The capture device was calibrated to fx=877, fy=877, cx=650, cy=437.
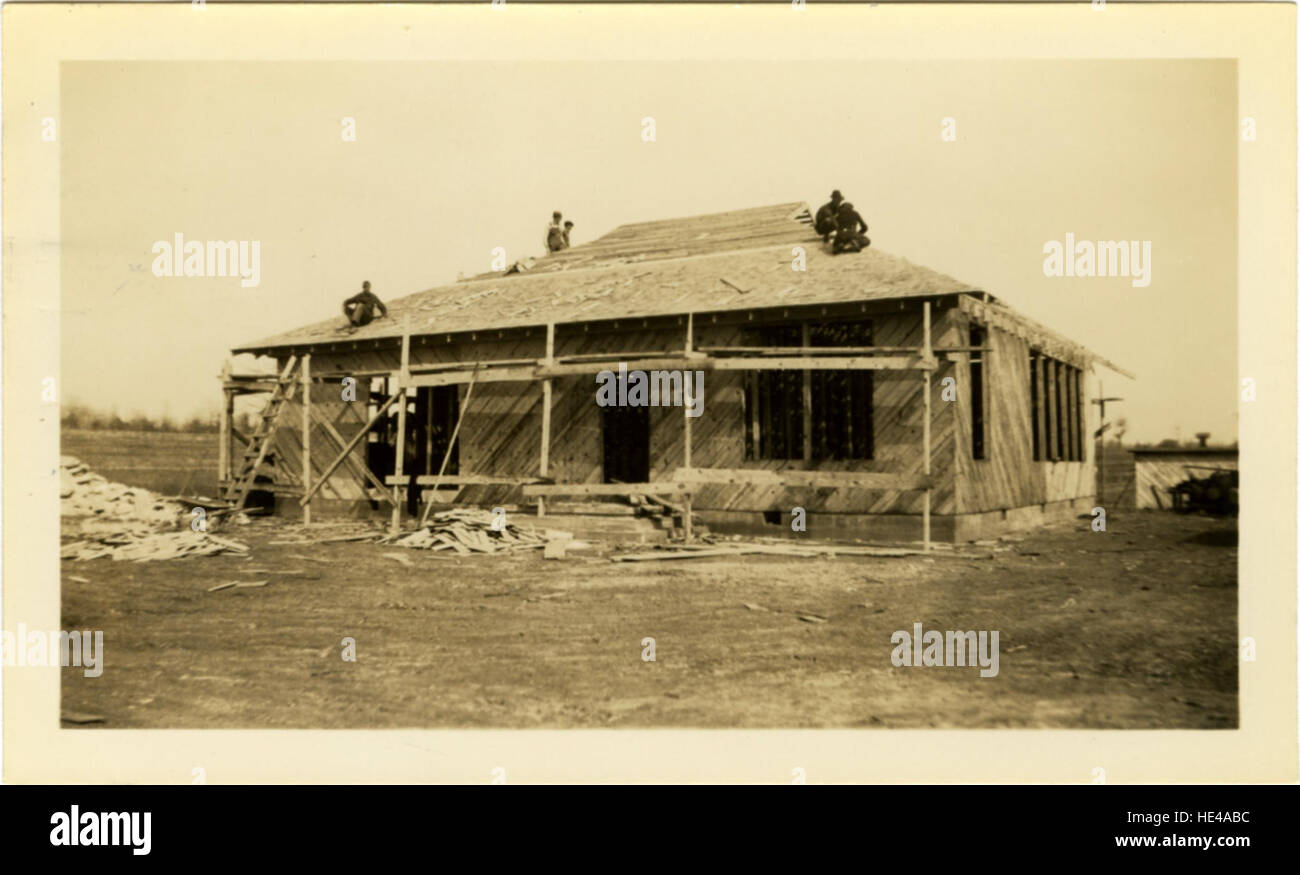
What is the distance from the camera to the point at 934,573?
30.1 ft

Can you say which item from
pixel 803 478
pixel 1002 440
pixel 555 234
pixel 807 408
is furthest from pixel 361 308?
pixel 1002 440

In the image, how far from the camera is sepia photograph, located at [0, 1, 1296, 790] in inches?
291

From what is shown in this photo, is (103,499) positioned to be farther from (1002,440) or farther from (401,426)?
(1002,440)

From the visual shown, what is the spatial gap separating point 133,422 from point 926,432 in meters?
8.82

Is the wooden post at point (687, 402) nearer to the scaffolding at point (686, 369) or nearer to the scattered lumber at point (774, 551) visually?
the scaffolding at point (686, 369)

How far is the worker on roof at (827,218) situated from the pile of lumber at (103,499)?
825 centimetres

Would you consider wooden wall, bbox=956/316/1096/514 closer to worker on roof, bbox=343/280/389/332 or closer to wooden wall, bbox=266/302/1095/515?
wooden wall, bbox=266/302/1095/515

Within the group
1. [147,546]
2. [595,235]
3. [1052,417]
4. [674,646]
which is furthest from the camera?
[1052,417]

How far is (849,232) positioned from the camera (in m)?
11.1

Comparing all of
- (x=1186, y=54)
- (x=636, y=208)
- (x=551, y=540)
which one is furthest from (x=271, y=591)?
(x=1186, y=54)

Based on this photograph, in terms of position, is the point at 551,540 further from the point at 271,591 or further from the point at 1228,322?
the point at 1228,322

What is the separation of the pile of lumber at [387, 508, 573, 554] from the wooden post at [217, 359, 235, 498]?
3.45 meters

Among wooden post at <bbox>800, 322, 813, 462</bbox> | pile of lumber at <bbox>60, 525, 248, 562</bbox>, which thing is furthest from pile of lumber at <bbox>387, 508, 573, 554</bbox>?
wooden post at <bbox>800, 322, 813, 462</bbox>

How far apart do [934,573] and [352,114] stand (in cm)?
740
